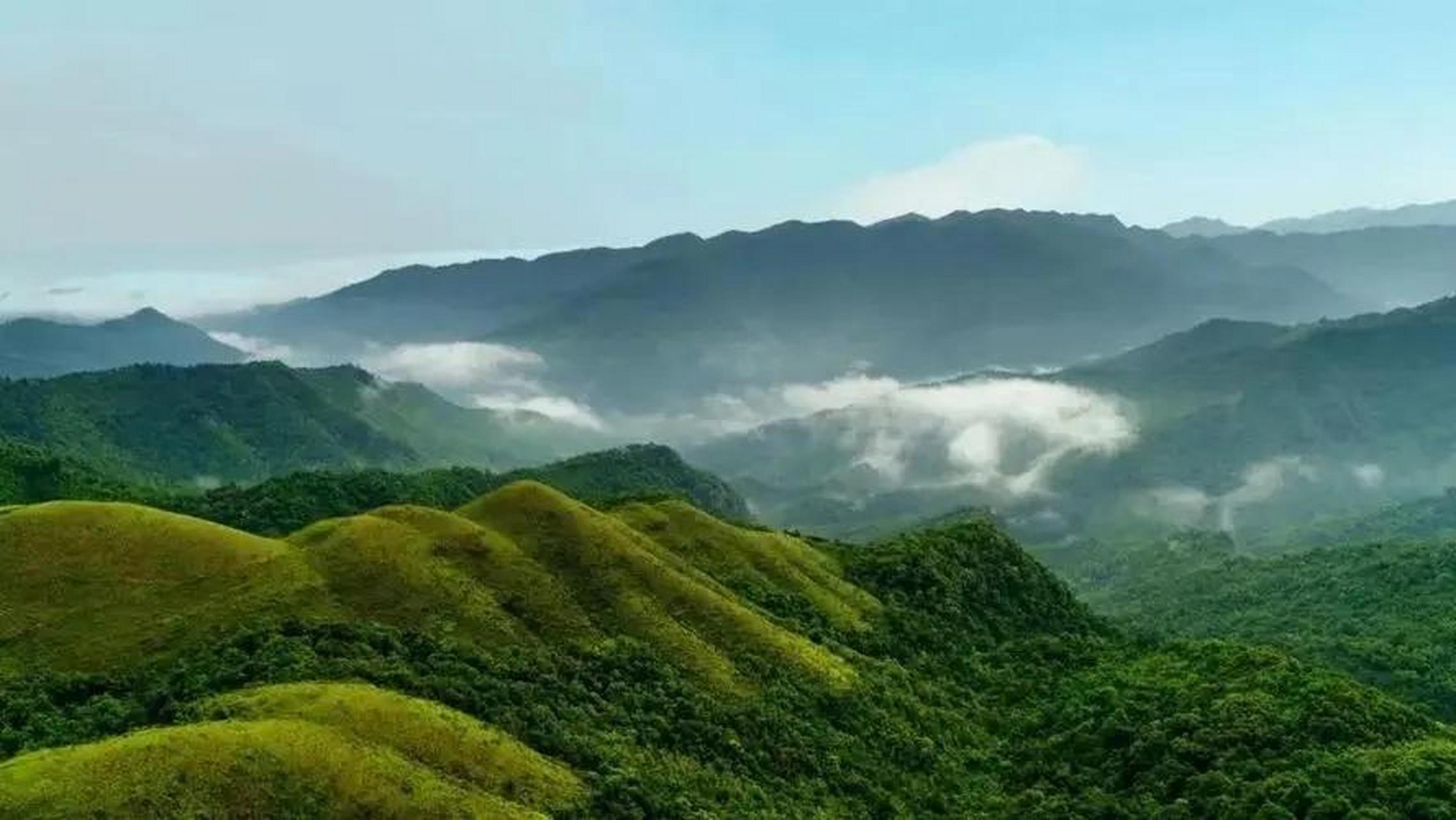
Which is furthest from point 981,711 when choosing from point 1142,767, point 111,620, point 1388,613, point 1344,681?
point 1388,613

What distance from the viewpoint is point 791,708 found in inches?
3844

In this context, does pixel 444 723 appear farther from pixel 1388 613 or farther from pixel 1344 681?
pixel 1388 613

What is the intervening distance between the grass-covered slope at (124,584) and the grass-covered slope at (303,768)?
64.1ft

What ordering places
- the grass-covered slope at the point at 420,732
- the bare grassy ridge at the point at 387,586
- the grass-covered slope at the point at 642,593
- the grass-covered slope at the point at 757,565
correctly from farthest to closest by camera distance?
the grass-covered slope at the point at 757,565 < the grass-covered slope at the point at 642,593 < the bare grassy ridge at the point at 387,586 < the grass-covered slope at the point at 420,732

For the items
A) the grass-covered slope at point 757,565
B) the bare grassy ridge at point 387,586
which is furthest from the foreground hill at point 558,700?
the grass-covered slope at point 757,565

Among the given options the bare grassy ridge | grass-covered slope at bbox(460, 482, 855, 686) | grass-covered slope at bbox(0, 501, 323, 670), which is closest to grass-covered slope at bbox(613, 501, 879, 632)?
the bare grassy ridge

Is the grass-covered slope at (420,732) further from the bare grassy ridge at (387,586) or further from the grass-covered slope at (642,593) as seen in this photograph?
the grass-covered slope at (642,593)

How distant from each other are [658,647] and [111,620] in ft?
135

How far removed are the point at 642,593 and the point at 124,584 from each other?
1612 inches

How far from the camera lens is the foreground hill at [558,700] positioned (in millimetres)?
68188

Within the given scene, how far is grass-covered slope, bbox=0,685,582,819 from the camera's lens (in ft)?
198

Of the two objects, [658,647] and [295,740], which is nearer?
[295,740]

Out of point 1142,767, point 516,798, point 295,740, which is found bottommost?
point 1142,767

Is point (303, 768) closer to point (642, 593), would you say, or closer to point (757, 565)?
point (642, 593)
